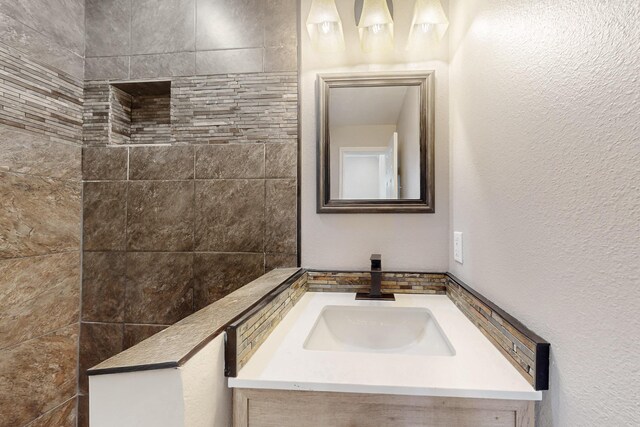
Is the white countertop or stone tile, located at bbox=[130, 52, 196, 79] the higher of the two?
stone tile, located at bbox=[130, 52, 196, 79]

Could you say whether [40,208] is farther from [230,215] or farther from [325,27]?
[325,27]

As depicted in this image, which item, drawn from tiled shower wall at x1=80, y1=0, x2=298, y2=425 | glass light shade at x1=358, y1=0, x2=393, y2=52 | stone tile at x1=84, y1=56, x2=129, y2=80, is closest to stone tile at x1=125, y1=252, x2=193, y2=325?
tiled shower wall at x1=80, y1=0, x2=298, y2=425

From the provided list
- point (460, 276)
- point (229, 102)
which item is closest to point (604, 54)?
point (460, 276)

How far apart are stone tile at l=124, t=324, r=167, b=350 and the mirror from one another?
1.06 meters

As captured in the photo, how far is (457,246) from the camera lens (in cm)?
132

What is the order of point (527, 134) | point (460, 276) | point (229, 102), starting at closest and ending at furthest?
point (527, 134) < point (460, 276) < point (229, 102)

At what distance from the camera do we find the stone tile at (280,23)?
1544 millimetres

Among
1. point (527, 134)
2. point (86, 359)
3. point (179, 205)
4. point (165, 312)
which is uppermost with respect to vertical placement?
point (527, 134)

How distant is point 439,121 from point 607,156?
1053 mm

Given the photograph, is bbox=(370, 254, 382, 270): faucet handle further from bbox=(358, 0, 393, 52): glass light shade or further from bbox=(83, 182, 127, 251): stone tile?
bbox=(83, 182, 127, 251): stone tile

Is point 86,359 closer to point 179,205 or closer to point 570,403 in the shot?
point 179,205

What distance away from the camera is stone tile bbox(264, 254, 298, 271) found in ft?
5.03

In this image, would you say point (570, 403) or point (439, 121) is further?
point (439, 121)

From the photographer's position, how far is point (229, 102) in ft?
5.18
